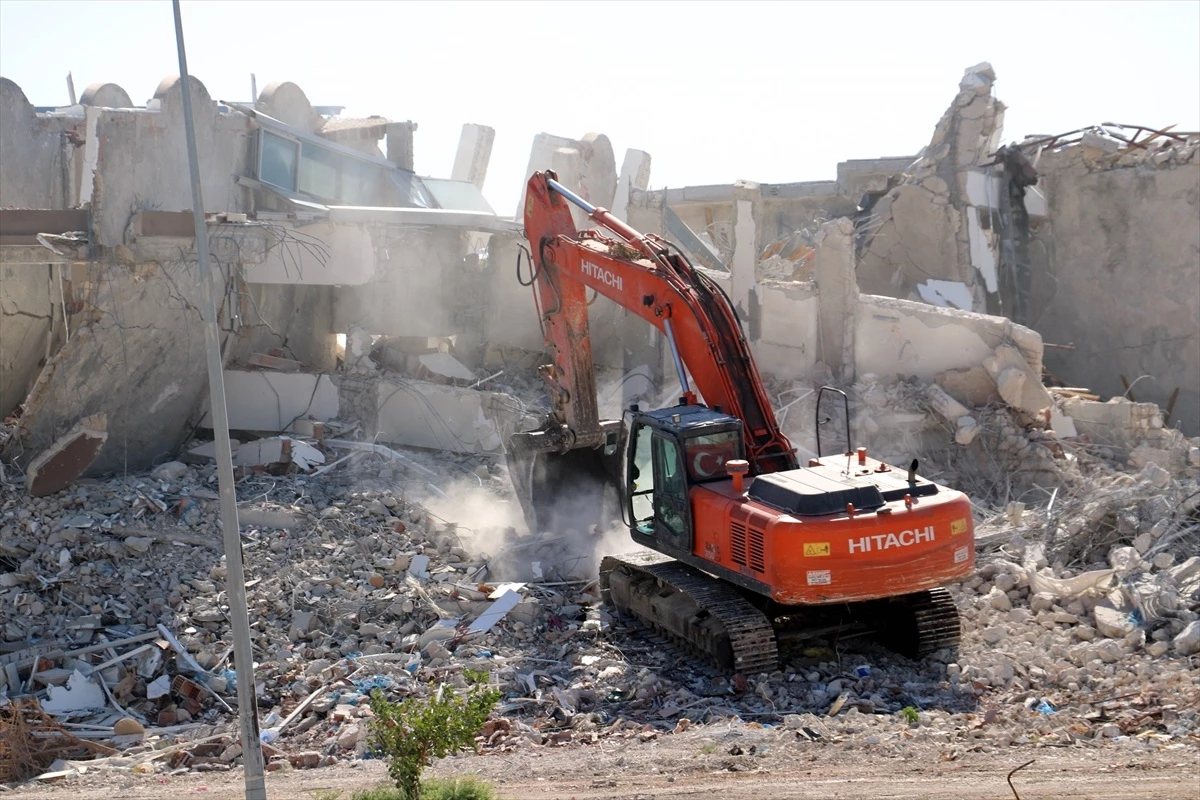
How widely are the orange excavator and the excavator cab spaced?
12 millimetres

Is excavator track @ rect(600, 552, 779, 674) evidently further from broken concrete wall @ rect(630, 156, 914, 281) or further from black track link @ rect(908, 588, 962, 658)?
broken concrete wall @ rect(630, 156, 914, 281)

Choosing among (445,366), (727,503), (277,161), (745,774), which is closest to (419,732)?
(745,774)

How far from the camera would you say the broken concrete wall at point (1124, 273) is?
18.3 metres

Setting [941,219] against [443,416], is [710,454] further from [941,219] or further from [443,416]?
[941,219]

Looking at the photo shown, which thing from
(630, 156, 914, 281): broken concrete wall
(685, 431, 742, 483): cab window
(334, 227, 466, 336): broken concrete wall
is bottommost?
(685, 431, 742, 483): cab window

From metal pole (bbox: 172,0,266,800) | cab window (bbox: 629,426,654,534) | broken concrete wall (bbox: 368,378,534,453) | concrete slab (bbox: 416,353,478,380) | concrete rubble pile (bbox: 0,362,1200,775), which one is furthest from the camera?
concrete slab (bbox: 416,353,478,380)

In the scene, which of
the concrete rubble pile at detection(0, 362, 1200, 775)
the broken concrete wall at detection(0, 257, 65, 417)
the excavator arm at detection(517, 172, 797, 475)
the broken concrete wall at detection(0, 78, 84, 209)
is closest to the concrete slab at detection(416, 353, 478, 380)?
the concrete rubble pile at detection(0, 362, 1200, 775)

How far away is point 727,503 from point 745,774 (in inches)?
93.6

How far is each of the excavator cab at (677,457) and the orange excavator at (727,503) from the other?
0.01 m

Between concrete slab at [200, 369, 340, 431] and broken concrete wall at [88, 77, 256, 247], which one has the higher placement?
broken concrete wall at [88, 77, 256, 247]

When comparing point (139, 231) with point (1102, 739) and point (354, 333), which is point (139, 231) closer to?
point (354, 333)

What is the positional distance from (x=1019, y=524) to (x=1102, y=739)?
4261 millimetres

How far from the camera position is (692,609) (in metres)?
9.48

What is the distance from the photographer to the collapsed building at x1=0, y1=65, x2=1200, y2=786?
949 cm
